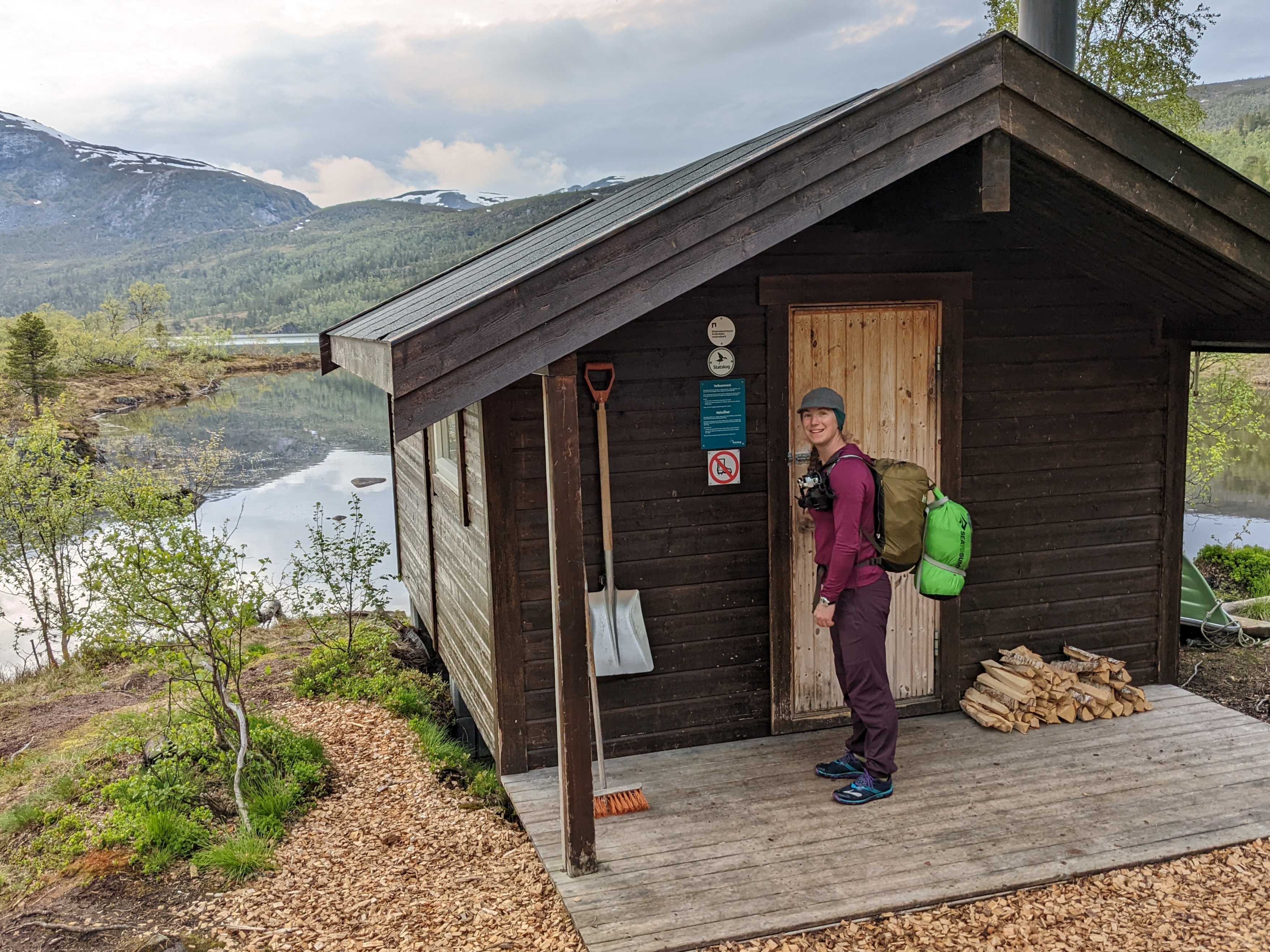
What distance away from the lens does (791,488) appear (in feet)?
16.1

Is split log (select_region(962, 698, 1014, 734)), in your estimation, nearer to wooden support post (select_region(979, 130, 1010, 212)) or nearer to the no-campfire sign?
the no-campfire sign

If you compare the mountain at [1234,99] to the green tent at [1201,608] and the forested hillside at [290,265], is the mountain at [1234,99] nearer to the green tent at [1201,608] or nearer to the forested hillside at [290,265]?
the forested hillside at [290,265]

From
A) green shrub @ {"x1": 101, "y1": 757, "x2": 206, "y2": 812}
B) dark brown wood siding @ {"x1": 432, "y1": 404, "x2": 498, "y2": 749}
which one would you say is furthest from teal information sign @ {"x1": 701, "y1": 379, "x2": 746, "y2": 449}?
green shrub @ {"x1": 101, "y1": 757, "x2": 206, "y2": 812}

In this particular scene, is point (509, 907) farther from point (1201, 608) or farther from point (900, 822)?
point (1201, 608)

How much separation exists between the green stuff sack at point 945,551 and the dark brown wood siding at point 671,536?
1.02 m

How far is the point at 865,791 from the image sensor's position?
14.0 ft

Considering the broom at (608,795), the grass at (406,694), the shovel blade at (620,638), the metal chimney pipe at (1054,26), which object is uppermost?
the metal chimney pipe at (1054,26)

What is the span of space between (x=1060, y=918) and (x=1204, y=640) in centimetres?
456

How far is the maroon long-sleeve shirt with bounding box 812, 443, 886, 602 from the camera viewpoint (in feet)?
13.1

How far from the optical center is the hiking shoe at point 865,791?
427 centimetres

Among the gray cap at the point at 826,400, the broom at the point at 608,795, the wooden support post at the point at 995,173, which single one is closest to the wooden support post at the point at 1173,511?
the wooden support post at the point at 995,173

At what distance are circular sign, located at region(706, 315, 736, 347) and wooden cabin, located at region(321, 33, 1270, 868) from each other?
0.05 metres

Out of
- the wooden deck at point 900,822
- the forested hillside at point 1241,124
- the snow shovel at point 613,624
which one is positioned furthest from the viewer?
the forested hillside at point 1241,124

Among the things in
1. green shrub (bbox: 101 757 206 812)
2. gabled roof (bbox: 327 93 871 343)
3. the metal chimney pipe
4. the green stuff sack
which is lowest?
green shrub (bbox: 101 757 206 812)
